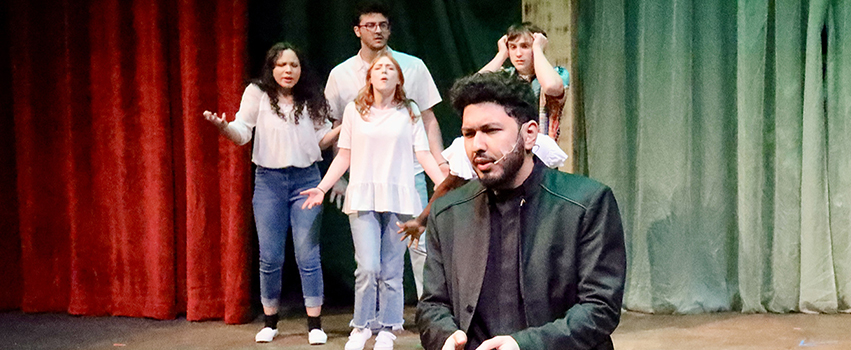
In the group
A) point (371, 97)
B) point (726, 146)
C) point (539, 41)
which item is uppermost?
point (539, 41)

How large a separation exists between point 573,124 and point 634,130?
342 mm

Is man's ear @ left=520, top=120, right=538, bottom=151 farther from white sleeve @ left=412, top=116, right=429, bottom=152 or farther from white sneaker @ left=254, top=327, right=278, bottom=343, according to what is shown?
white sneaker @ left=254, top=327, right=278, bottom=343

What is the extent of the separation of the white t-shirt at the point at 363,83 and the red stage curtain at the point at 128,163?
587 mm

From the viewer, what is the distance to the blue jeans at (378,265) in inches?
135

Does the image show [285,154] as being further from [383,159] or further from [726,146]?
[726,146]

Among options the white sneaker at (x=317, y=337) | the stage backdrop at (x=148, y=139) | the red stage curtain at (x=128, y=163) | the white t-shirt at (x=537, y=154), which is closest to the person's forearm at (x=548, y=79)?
the white t-shirt at (x=537, y=154)

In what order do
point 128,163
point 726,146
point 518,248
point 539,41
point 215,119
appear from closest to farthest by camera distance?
point 518,248, point 539,41, point 215,119, point 726,146, point 128,163

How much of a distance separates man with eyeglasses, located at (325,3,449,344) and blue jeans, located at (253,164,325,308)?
0.56 feet

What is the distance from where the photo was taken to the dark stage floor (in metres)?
3.51

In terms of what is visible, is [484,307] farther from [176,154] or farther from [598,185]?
[176,154]

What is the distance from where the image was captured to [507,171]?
5.65 feet

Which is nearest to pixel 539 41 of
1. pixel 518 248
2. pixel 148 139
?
pixel 518 248

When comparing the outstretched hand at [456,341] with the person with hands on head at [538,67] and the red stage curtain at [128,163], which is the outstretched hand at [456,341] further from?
the red stage curtain at [128,163]

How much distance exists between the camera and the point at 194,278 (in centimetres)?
412
